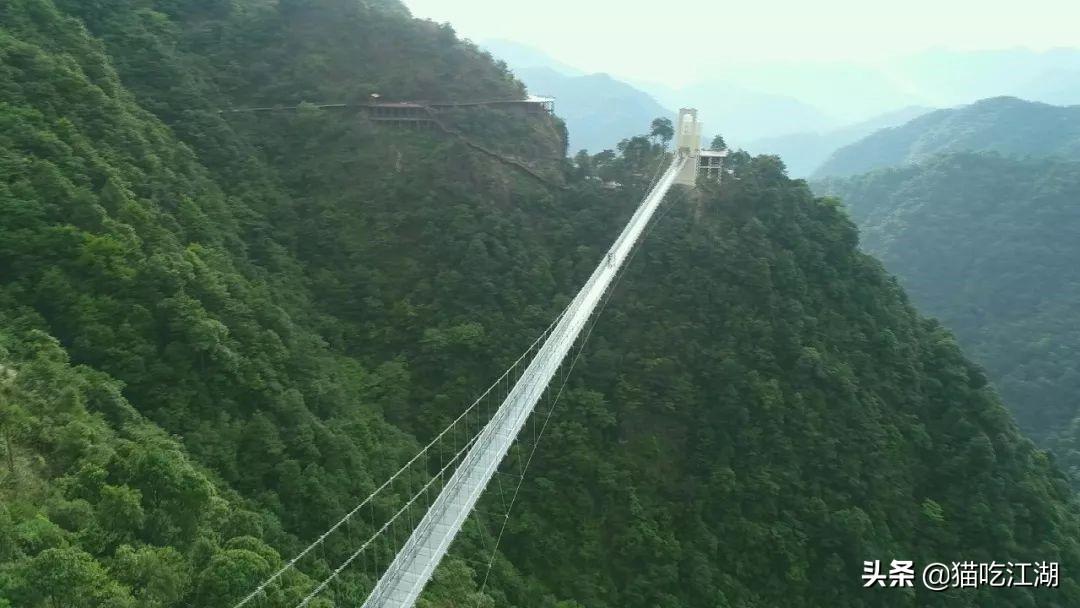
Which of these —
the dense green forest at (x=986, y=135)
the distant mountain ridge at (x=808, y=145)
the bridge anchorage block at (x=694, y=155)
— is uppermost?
the distant mountain ridge at (x=808, y=145)

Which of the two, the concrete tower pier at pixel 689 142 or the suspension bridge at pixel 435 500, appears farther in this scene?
the concrete tower pier at pixel 689 142

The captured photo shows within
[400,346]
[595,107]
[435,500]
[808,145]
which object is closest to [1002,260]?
[400,346]

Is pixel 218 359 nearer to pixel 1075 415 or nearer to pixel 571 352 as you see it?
pixel 571 352

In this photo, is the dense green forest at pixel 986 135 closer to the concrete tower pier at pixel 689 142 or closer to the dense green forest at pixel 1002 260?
the dense green forest at pixel 1002 260

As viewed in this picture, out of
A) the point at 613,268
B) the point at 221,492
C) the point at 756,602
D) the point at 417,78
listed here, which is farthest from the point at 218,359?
the point at 417,78

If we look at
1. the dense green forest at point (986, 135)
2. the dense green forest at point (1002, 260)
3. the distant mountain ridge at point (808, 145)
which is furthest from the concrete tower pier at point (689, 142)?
the distant mountain ridge at point (808, 145)

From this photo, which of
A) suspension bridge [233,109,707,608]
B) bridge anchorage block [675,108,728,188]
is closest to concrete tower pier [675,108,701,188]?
bridge anchorage block [675,108,728,188]
